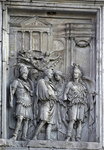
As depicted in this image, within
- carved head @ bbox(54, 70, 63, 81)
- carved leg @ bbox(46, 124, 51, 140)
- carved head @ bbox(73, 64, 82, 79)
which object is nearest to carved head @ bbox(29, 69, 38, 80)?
carved head @ bbox(54, 70, 63, 81)

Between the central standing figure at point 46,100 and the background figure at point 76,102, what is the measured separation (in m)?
0.41

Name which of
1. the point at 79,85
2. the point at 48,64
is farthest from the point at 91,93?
the point at 48,64

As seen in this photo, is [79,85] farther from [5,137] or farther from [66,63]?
[5,137]

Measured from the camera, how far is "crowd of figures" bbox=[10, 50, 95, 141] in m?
14.8

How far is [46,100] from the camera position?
14.9m

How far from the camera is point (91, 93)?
596 inches

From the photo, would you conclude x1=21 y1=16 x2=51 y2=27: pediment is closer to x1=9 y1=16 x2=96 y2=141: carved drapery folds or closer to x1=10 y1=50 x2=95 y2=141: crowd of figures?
x1=9 y1=16 x2=96 y2=141: carved drapery folds

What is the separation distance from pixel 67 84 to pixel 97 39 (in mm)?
1409

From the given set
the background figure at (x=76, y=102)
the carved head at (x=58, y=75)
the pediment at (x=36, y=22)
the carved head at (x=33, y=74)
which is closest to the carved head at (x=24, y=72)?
the carved head at (x=33, y=74)

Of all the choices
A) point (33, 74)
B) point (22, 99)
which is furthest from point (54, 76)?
point (22, 99)

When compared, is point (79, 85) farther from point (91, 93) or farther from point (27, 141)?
point (27, 141)

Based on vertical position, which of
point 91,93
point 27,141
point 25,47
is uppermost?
point 25,47

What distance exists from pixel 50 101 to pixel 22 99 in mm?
723

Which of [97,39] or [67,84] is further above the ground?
[97,39]
